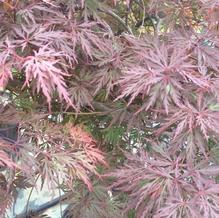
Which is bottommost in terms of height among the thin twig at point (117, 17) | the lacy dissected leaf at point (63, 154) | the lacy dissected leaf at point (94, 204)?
the lacy dissected leaf at point (94, 204)

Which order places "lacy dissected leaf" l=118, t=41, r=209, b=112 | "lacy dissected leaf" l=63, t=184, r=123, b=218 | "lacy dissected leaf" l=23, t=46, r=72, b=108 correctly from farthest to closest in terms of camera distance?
"lacy dissected leaf" l=63, t=184, r=123, b=218, "lacy dissected leaf" l=118, t=41, r=209, b=112, "lacy dissected leaf" l=23, t=46, r=72, b=108

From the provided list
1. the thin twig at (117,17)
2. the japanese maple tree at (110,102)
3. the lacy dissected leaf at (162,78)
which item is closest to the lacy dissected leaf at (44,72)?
the japanese maple tree at (110,102)

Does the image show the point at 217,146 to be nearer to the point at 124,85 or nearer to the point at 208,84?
the point at 208,84

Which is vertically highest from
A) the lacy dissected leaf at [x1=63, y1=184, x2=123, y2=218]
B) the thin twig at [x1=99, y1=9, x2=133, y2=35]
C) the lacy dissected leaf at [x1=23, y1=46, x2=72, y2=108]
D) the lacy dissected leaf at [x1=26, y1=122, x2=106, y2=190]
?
the lacy dissected leaf at [x1=23, y1=46, x2=72, y2=108]

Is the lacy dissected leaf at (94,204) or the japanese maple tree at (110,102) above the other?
the japanese maple tree at (110,102)

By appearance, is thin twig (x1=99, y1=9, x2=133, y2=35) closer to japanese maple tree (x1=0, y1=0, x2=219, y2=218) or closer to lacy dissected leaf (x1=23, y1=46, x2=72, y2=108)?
→ japanese maple tree (x1=0, y1=0, x2=219, y2=218)

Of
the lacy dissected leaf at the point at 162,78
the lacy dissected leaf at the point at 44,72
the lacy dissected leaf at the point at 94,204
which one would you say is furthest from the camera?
the lacy dissected leaf at the point at 94,204

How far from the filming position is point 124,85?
97cm

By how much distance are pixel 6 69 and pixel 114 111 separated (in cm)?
38

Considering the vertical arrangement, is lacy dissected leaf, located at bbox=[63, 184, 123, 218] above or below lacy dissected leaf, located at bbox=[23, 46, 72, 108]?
below

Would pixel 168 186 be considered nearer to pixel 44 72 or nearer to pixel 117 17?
pixel 44 72

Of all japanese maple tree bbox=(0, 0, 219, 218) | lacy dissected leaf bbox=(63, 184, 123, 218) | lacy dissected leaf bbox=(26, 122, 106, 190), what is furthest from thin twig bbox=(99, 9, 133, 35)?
lacy dissected leaf bbox=(63, 184, 123, 218)

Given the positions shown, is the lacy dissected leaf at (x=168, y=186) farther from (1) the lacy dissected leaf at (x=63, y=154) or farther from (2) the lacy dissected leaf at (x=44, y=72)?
(2) the lacy dissected leaf at (x=44, y=72)

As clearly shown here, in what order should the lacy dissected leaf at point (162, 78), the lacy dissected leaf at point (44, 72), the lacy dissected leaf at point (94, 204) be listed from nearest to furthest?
the lacy dissected leaf at point (44, 72)
the lacy dissected leaf at point (162, 78)
the lacy dissected leaf at point (94, 204)
